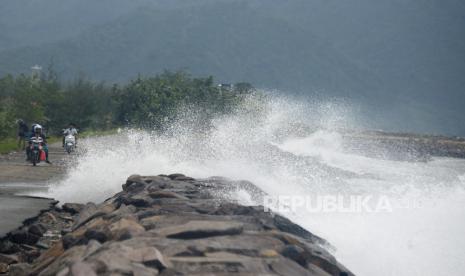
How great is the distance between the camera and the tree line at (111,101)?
43.0 meters

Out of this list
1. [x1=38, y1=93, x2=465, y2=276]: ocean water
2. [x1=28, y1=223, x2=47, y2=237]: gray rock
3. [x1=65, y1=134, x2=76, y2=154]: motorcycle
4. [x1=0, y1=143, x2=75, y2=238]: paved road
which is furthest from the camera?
[x1=65, y1=134, x2=76, y2=154]: motorcycle

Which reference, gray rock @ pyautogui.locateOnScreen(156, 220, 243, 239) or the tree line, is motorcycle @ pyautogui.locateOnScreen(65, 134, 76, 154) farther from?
gray rock @ pyautogui.locateOnScreen(156, 220, 243, 239)

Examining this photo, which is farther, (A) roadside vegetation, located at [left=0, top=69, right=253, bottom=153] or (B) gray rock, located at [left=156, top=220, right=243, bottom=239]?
(A) roadside vegetation, located at [left=0, top=69, right=253, bottom=153]

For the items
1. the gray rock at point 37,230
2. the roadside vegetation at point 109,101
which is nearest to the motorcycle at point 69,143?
the roadside vegetation at point 109,101

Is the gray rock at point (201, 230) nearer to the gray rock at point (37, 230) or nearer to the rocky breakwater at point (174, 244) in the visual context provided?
the rocky breakwater at point (174, 244)

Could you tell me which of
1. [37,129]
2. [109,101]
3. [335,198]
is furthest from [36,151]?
Answer: [109,101]

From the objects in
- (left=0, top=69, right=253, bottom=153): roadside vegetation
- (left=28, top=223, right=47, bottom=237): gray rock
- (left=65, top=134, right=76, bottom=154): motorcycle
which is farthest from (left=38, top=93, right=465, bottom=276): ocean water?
(left=0, top=69, right=253, bottom=153): roadside vegetation

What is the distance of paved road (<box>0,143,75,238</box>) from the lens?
11070 mm

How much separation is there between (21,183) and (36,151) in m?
4.92

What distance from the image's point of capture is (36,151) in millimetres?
21031

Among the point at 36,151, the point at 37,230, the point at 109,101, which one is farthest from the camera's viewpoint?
the point at 109,101

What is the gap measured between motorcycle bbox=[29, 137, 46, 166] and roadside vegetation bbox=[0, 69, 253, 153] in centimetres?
1505

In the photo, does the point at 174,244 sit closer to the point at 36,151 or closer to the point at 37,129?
the point at 36,151

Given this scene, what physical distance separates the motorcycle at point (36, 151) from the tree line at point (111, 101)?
1514 centimetres
